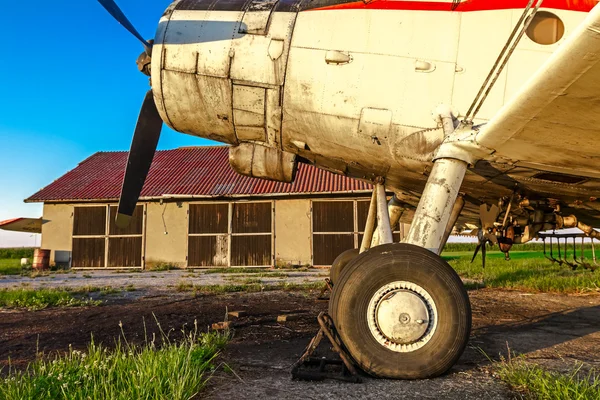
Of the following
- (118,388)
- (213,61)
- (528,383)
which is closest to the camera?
(118,388)

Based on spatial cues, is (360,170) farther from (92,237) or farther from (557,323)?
(92,237)

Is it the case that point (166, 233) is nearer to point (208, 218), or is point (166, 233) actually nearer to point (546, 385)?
point (208, 218)

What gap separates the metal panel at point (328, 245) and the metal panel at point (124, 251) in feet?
24.3

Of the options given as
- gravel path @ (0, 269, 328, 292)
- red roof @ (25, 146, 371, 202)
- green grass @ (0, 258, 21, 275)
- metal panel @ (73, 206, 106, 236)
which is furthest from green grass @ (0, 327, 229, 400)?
metal panel @ (73, 206, 106, 236)

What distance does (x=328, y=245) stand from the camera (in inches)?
599

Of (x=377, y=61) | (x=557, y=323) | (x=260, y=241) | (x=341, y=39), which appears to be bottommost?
(x=557, y=323)

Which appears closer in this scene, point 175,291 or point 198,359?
point 198,359

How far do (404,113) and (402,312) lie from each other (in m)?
1.72

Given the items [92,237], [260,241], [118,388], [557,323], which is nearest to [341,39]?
[118,388]

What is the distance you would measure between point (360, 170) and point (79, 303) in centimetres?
430

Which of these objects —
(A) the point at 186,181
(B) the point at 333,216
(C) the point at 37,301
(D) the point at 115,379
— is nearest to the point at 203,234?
(A) the point at 186,181

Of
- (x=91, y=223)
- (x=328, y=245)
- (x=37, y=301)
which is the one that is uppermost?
(x=91, y=223)

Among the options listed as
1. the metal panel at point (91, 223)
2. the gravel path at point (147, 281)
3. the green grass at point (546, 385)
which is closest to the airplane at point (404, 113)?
the green grass at point (546, 385)

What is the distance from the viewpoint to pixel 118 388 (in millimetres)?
1838
